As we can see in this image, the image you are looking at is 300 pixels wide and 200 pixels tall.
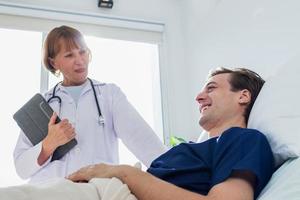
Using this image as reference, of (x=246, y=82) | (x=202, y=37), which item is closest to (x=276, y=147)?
(x=246, y=82)

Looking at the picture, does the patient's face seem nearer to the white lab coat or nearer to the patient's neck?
the patient's neck

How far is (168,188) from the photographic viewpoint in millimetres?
925

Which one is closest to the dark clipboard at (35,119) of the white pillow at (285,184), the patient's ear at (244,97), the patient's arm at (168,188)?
the patient's arm at (168,188)

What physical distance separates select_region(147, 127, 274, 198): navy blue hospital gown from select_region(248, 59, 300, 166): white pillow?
0.20 ft

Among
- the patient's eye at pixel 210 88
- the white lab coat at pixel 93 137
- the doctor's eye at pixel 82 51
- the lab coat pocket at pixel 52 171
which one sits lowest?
the lab coat pocket at pixel 52 171

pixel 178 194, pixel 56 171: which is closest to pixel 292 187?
pixel 178 194

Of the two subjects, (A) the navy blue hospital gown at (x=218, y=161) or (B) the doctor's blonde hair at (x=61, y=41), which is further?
(B) the doctor's blonde hair at (x=61, y=41)

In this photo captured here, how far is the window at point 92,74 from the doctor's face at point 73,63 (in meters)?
0.65

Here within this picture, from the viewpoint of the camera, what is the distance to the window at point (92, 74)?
216cm

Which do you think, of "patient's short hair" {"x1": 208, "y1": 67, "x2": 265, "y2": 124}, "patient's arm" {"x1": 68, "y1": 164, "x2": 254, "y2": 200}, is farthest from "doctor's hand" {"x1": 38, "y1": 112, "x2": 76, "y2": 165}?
"patient's short hair" {"x1": 208, "y1": 67, "x2": 265, "y2": 124}

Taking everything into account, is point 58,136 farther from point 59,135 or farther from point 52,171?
point 52,171

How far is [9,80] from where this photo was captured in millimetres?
2252

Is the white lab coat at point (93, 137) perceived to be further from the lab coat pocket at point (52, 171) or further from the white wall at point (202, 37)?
the white wall at point (202, 37)

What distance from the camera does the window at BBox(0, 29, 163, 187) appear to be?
2.16 meters
